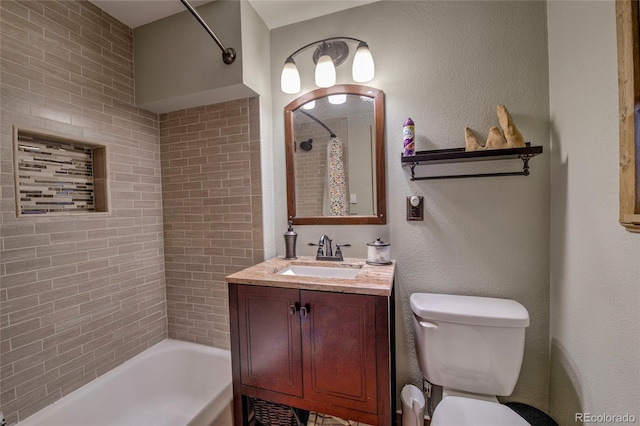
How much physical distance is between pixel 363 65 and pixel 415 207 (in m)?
0.89

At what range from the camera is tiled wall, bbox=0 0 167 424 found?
114cm

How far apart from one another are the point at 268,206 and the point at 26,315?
131cm

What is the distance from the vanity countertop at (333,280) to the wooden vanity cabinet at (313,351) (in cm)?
3

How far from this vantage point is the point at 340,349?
1.08m

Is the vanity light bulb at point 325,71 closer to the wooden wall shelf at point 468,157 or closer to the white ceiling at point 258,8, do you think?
the white ceiling at point 258,8

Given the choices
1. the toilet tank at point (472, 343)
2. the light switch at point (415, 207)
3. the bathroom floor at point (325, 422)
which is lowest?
the bathroom floor at point (325, 422)

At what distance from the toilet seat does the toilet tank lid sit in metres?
0.31

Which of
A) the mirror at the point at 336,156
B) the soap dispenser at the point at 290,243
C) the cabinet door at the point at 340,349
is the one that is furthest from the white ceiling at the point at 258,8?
the cabinet door at the point at 340,349

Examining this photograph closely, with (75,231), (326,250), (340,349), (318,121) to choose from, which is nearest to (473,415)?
(340,349)

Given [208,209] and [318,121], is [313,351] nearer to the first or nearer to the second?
[208,209]

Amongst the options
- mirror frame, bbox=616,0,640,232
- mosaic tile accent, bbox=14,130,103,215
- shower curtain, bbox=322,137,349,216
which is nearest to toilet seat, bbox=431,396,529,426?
mirror frame, bbox=616,0,640,232

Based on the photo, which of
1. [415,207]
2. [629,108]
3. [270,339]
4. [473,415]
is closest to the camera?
[629,108]

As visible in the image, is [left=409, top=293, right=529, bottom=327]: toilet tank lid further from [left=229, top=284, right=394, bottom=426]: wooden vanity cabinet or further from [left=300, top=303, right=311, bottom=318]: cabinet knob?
[left=300, top=303, right=311, bottom=318]: cabinet knob

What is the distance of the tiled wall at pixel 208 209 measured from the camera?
5.48 ft
